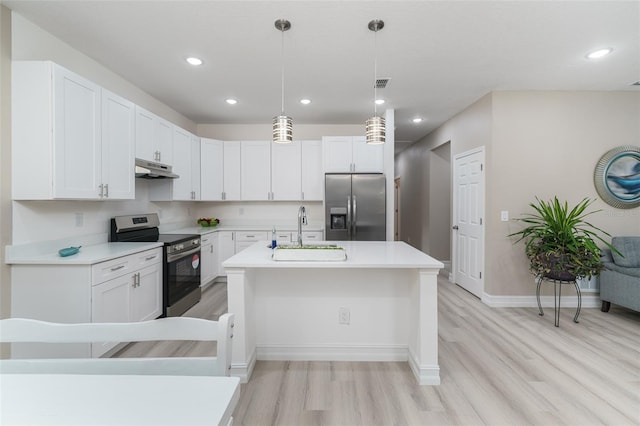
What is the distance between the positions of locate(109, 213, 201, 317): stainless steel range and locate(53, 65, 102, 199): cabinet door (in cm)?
81

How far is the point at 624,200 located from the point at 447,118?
2.59 m

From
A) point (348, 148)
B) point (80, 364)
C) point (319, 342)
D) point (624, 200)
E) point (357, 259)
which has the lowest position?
point (319, 342)

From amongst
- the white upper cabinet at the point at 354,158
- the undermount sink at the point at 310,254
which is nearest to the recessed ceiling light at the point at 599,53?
the white upper cabinet at the point at 354,158

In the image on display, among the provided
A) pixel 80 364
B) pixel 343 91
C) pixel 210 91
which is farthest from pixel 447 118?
pixel 80 364

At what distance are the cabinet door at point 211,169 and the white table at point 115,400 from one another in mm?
4293

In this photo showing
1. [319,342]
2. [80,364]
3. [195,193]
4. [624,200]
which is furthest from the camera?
[195,193]

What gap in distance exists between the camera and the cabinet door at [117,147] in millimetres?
2703

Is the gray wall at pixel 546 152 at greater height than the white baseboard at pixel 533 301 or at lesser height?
greater

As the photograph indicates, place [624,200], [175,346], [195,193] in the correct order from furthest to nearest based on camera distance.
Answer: [195,193], [624,200], [175,346]

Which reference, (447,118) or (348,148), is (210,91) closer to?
(348,148)

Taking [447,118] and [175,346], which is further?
[447,118]

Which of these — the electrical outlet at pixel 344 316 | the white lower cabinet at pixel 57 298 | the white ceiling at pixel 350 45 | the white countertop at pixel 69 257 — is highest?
the white ceiling at pixel 350 45

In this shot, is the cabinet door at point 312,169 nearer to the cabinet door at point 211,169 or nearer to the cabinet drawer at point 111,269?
the cabinet door at point 211,169

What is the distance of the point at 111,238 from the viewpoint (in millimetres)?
3176
